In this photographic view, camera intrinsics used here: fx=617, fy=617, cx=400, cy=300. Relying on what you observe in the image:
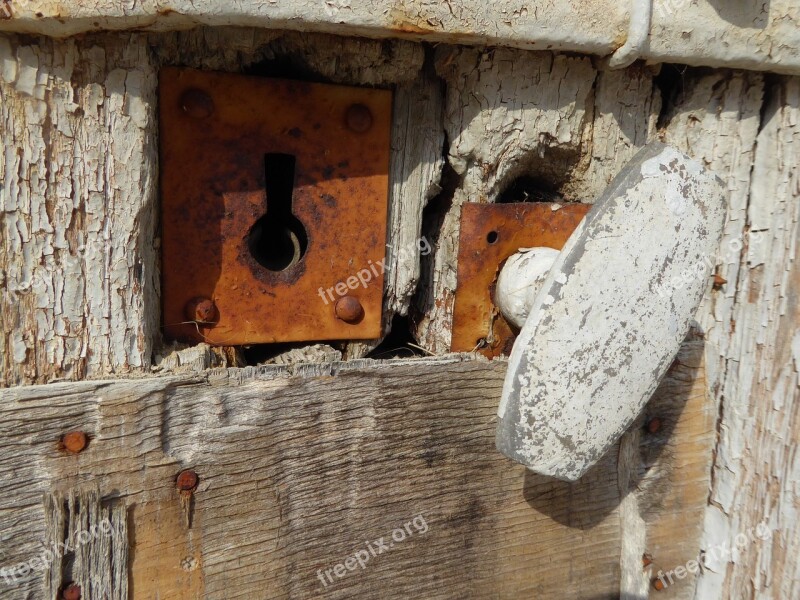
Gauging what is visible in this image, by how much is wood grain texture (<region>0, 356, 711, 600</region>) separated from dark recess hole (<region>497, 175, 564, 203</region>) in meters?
0.31

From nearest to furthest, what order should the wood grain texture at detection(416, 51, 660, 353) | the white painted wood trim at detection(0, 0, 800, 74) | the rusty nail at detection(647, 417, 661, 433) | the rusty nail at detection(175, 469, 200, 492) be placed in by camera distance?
the white painted wood trim at detection(0, 0, 800, 74), the rusty nail at detection(175, 469, 200, 492), the wood grain texture at detection(416, 51, 660, 353), the rusty nail at detection(647, 417, 661, 433)

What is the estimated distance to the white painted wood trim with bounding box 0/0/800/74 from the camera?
69cm

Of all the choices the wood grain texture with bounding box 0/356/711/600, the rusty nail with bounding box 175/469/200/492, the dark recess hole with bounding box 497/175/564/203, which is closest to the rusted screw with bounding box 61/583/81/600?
the wood grain texture with bounding box 0/356/711/600

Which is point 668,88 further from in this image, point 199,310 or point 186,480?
Answer: point 186,480

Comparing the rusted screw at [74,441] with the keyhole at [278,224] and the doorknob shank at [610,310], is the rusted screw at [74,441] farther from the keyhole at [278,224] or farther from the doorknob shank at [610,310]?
the doorknob shank at [610,310]

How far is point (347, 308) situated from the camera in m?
0.94

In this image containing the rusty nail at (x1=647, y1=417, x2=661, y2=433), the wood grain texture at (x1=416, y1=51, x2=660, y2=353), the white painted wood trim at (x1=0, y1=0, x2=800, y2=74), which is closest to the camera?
the white painted wood trim at (x1=0, y1=0, x2=800, y2=74)

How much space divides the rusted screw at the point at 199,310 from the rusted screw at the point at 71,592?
0.37 metres

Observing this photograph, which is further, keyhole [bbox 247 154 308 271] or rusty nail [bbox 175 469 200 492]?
keyhole [bbox 247 154 308 271]

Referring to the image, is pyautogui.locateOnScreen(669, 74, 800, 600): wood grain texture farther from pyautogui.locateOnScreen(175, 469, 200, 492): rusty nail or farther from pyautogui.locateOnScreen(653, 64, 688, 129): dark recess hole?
pyautogui.locateOnScreen(175, 469, 200, 492): rusty nail

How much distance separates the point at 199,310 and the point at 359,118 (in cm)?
36

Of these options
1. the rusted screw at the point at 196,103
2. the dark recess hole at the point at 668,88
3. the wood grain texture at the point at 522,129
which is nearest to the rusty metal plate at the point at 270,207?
the rusted screw at the point at 196,103

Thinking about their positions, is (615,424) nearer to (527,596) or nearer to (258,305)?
(527,596)

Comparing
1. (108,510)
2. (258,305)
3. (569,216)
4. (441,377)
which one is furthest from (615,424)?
(108,510)
